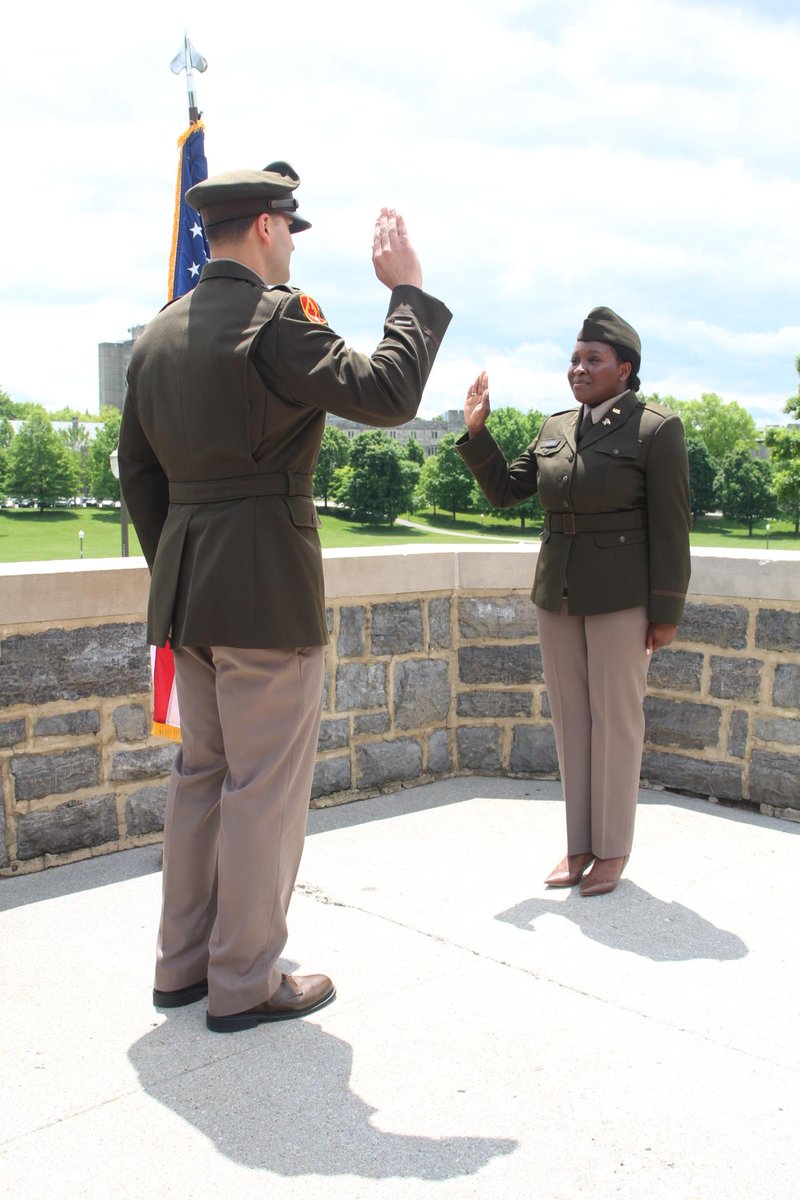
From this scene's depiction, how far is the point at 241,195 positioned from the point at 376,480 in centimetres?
11297

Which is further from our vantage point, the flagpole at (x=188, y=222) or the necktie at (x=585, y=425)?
the flagpole at (x=188, y=222)

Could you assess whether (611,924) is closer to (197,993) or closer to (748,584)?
(197,993)

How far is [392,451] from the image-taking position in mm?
115500

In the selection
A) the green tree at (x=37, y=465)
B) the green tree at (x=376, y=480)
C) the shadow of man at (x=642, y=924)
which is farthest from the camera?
the green tree at (x=37, y=465)

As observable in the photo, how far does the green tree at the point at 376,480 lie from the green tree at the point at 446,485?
4.65 meters

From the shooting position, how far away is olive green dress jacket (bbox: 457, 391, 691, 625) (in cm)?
363

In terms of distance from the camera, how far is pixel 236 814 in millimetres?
2664

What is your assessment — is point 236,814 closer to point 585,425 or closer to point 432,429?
point 585,425

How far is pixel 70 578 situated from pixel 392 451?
369ft

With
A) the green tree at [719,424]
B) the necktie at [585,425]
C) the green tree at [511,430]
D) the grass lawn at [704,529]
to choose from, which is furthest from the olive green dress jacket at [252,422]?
the green tree at [719,424]

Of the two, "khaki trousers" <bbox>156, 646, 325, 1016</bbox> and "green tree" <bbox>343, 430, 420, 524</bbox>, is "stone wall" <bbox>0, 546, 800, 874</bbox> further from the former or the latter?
"green tree" <bbox>343, 430, 420, 524</bbox>

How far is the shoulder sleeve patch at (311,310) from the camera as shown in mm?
2594

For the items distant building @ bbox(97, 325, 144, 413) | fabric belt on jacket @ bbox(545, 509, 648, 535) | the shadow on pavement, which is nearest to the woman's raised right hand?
fabric belt on jacket @ bbox(545, 509, 648, 535)

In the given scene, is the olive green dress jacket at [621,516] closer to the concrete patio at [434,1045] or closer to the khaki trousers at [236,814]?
the concrete patio at [434,1045]
